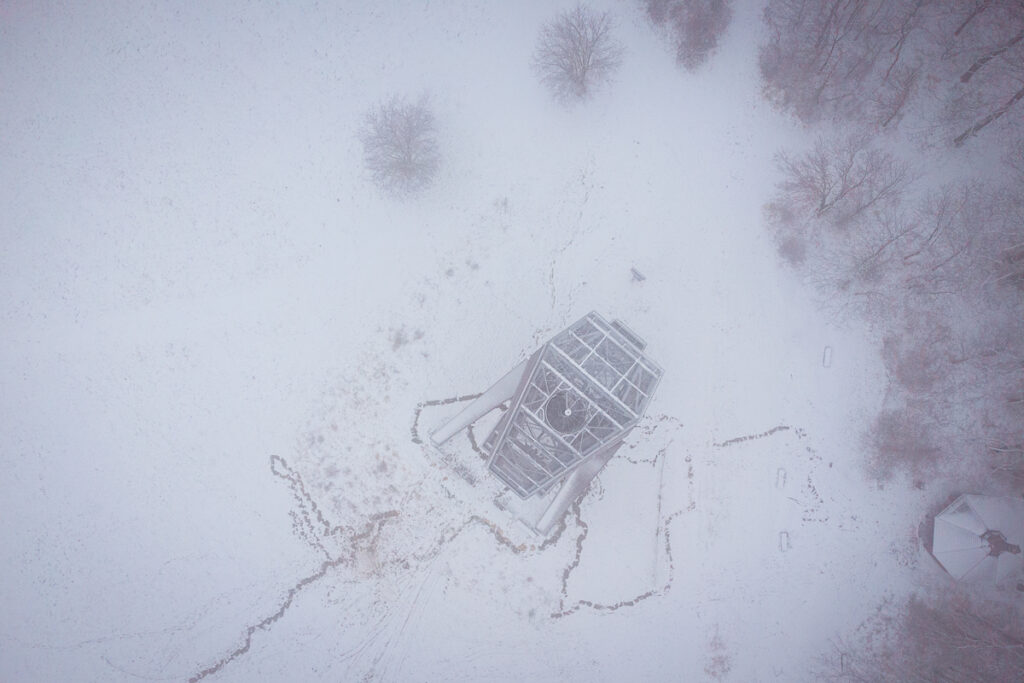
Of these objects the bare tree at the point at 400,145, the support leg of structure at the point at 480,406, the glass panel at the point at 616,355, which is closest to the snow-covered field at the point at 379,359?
the bare tree at the point at 400,145

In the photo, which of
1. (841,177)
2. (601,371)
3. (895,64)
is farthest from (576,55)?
(895,64)

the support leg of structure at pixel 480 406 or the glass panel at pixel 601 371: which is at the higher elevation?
the support leg of structure at pixel 480 406

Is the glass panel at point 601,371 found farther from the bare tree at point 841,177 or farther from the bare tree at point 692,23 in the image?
the bare tree at point 692,23

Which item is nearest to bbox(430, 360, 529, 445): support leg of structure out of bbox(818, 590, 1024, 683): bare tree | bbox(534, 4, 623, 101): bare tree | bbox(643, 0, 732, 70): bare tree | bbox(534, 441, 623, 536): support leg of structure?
bbox(534, 441, 623, 536): support leg of structure

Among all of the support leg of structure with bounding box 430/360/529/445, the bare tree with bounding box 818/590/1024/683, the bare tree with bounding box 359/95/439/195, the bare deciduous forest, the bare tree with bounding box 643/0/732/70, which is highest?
the bare tree with bounding box 359/95/439/195

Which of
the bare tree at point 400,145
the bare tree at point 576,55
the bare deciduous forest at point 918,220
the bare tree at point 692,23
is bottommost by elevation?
the bare deciduous forest at point 918,220

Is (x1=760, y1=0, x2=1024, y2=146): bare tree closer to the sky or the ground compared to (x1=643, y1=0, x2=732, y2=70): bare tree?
closer to the ground

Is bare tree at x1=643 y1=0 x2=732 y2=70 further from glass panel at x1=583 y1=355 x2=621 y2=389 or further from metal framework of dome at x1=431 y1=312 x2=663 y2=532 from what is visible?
glass panel at x1=583 y1=355 x2=621 y2=389
